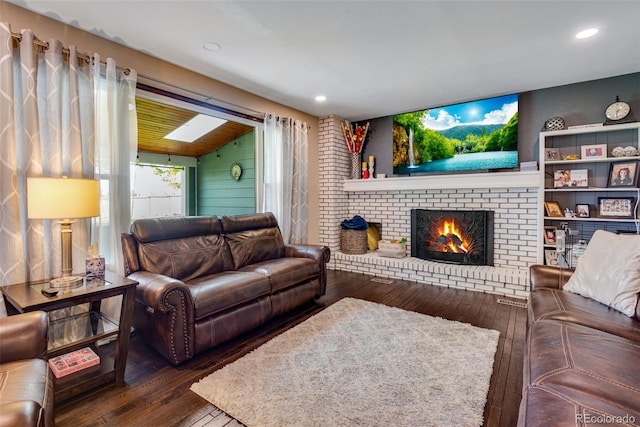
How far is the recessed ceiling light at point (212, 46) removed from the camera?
99.3 inches

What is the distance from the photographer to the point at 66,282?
71.2 inches

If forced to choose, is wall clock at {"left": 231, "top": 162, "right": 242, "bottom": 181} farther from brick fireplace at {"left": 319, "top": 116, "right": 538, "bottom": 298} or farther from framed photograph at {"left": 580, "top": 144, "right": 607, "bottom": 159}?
framed photograph at {"left": 580, "top": 144, "right": 607, "bottom": 159}

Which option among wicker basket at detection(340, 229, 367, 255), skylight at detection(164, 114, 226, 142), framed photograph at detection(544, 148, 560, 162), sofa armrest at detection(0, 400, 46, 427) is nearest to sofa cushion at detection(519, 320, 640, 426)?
sofa armrest at detection(0, 400, 46, 427)

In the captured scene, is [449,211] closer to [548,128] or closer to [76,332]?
[548,128]

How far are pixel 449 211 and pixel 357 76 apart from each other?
2.16 m

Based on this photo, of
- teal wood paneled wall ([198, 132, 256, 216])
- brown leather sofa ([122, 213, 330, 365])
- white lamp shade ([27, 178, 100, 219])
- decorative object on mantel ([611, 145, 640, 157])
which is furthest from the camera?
teal wood paneled wall ([198, 132, 256, 216])

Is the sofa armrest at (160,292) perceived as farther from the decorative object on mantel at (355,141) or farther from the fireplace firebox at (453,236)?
the decorative object on mantel at (355,141)

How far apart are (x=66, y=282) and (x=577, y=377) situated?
2547mm

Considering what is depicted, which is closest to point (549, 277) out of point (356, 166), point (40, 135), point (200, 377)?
point (200, 377)

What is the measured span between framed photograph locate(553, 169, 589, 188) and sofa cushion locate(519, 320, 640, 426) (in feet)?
8.07

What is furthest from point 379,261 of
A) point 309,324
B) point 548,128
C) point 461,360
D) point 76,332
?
point 76,332

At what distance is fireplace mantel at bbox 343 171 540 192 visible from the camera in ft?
11.5

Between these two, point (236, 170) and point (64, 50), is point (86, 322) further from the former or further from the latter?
point (236, 170)

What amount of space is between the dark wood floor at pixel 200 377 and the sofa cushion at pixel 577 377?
0.48m
